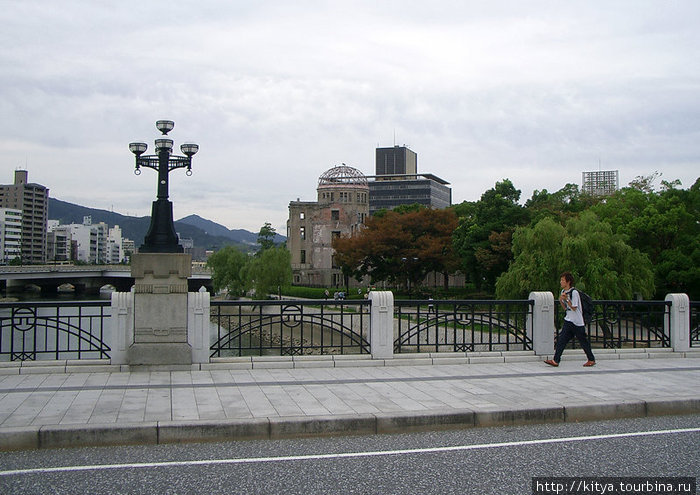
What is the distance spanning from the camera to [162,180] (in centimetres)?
1204

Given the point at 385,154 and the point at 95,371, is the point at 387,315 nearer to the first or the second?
the point at 95,371

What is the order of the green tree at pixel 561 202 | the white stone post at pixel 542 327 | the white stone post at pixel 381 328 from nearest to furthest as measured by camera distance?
the white stone post at pixel 381 328 → the white stone post at pixel 542 327 → the green tree at pixel 561 202

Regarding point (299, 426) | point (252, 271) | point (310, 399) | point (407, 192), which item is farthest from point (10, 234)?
point (299, 426)

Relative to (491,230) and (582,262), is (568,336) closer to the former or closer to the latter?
(582,262)

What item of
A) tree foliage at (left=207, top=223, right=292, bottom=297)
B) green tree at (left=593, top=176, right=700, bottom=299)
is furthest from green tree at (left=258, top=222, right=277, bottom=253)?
green tree at (left=593, top=176, right=700, bottom=299)

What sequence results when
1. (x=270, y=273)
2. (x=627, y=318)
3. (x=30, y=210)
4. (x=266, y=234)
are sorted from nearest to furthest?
(x=627, y=318) → (x=270, y=273) → (x=266, y=234) → (x=30, y=210)

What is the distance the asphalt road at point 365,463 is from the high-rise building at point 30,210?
168 meters

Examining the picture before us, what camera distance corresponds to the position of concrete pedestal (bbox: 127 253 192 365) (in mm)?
10781

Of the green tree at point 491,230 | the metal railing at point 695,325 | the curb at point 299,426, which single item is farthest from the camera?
the green tree at point 491,230

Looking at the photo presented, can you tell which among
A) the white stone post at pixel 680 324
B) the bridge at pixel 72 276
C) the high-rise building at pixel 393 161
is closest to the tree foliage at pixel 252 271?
the bridge at pixel 72 276

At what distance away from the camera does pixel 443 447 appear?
689 centimetres

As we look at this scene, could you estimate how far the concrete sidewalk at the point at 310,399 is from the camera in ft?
23.3

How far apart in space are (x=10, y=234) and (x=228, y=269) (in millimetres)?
101759

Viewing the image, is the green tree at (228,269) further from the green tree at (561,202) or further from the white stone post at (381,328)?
the white stone post at (381,328)
